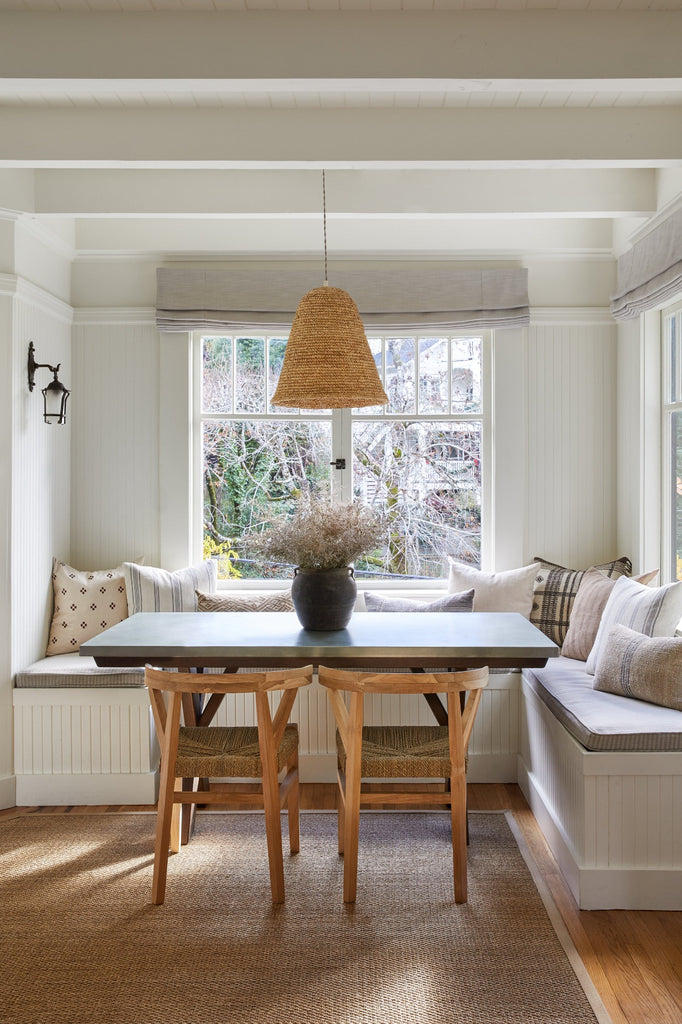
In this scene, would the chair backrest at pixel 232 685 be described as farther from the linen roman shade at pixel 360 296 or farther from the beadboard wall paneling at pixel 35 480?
the linen roman shade at pixel 360 296

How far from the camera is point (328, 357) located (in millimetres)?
2729

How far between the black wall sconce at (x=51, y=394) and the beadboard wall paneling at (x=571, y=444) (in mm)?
2299

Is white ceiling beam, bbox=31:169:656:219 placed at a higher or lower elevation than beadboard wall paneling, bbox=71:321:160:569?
higher

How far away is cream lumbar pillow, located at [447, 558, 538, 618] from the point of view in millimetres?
3955

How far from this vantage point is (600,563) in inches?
168

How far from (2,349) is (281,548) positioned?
1.64m

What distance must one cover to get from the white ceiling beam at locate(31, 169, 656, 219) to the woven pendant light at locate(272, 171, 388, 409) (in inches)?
41.8

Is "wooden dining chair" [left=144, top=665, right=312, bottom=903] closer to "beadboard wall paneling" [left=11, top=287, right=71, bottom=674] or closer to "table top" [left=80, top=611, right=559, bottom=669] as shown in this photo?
"table top" [left=80, top=611, right=559, bottom=669]

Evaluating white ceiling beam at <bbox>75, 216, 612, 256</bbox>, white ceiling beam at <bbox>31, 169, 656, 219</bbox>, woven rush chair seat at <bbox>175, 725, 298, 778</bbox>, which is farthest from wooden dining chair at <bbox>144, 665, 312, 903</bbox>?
white ceiling beam at <bbox>75, 216, 612, 256</bbox>

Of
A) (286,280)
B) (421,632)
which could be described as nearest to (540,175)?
(286,280)

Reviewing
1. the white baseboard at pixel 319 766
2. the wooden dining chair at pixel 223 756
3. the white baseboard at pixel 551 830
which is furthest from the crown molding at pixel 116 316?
the white baseboard at pixel 551 830

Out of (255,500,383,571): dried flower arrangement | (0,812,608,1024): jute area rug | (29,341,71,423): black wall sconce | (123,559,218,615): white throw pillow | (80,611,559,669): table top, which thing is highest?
Answer: (29,341,71,423): black wall sconce

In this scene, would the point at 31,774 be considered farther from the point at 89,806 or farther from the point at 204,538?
the point at 204,538
